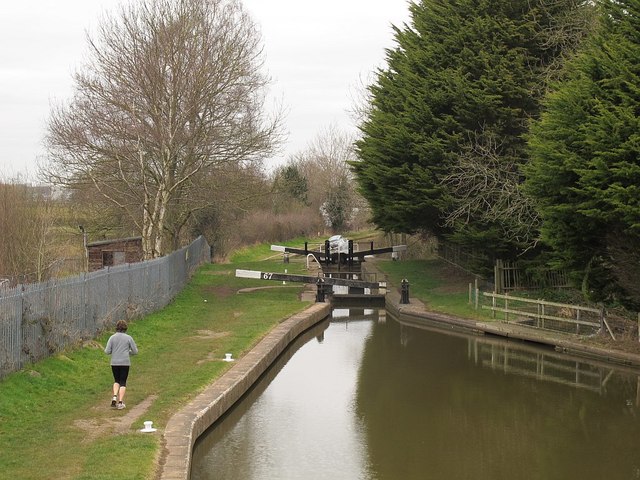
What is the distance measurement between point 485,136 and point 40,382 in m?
21.2

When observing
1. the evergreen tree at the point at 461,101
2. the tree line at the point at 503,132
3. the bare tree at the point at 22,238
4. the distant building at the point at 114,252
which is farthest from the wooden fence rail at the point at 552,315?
the distant building at the point at 114,252

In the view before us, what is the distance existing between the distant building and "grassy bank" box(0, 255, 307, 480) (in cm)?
1396

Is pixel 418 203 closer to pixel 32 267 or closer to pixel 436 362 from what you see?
pixel 436 362

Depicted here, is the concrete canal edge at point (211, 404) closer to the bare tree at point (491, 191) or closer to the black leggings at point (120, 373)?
the black leggings at point (120, 373)

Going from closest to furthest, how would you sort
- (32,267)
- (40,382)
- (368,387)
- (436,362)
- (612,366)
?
(40,382) < (368,387) < (612,366) < (436,362) < (32,267)

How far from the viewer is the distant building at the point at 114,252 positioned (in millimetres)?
38625

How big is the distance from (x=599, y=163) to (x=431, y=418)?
Result: 24.2 ft

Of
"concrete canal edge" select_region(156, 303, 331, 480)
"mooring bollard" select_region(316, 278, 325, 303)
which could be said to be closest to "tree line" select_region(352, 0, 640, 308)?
"mooring bollard" select_region(316, 278, 325, 303)

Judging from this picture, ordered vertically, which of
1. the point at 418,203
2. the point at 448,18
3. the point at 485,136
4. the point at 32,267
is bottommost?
the point at 32,267

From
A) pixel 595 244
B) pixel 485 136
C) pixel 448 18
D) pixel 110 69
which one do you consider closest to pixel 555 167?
pixel 595 244

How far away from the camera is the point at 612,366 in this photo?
1977 cm

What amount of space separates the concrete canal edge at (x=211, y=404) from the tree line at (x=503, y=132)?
25.6ft

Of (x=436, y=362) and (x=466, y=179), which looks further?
(x=466, y=179)

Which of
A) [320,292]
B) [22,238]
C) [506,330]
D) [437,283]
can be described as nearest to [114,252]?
[22,238]
